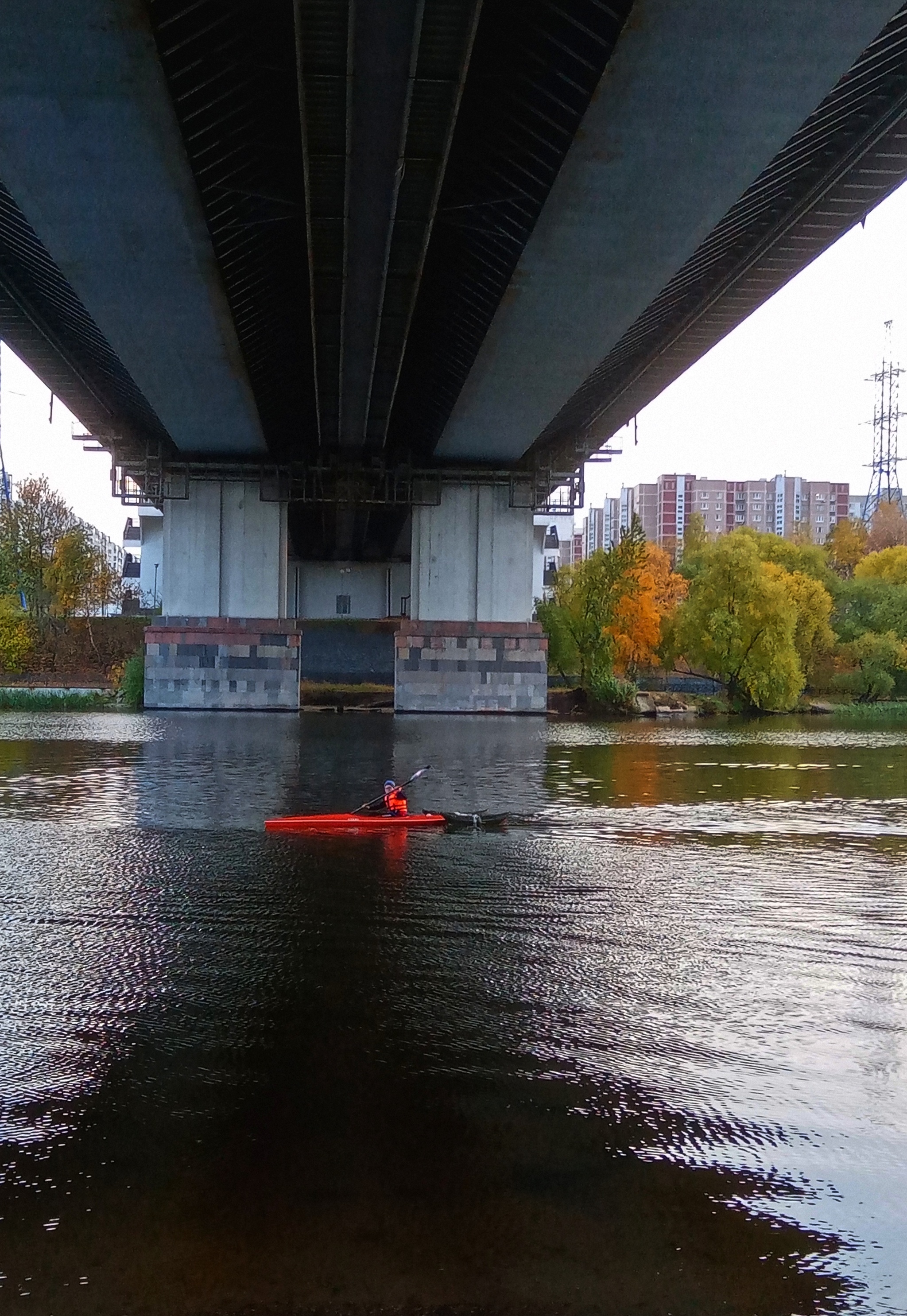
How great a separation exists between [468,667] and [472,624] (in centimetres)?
150

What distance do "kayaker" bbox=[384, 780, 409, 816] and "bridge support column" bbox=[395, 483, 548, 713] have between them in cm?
2792

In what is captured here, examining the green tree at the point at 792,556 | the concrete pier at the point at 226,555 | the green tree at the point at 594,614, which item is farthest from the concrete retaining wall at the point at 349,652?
the green tree at the point at 792,556

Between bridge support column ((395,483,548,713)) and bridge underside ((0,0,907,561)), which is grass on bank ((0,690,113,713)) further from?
bridge underside ((0,0,907,561))

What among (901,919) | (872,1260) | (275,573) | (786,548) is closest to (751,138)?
(901,919)

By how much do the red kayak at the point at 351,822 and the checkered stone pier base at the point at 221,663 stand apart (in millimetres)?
27374

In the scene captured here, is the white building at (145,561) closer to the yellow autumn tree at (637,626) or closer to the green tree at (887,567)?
the yellow autumn tree at (637,626)

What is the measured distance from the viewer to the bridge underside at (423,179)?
1281cm

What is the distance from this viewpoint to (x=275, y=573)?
137ft

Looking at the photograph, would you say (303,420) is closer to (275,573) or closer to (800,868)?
(275,573)

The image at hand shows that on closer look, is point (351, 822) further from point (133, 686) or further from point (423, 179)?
point (133, 686)

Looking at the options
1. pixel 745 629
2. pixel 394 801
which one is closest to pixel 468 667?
pixel 745 629

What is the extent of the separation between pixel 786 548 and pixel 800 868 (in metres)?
50.9

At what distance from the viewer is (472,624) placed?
42.7 metres

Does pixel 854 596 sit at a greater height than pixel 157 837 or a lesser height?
greater
